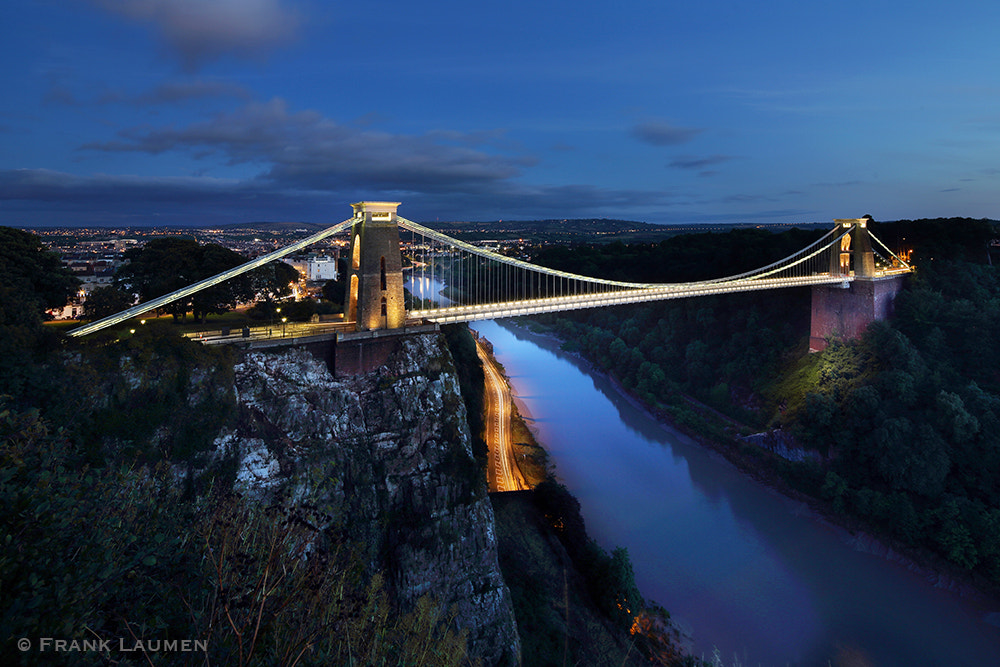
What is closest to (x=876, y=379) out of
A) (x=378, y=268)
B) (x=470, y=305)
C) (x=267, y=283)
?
(x=470, y=305)

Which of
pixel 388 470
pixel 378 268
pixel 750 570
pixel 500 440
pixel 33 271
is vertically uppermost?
pixel 378 268

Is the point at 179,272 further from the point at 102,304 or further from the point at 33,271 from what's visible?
the point at 33,271

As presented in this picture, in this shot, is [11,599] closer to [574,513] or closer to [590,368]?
[574,513]

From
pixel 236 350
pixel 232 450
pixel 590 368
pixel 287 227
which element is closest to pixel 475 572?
pixel 232 450

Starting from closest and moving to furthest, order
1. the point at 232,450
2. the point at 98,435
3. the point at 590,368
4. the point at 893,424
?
the point at 98,435 → the point at 232,450 → the point at 893,424 → the point at 590,368

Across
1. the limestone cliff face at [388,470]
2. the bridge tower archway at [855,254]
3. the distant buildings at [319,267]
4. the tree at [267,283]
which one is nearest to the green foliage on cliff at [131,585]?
the limestone cliff face at [388,470]

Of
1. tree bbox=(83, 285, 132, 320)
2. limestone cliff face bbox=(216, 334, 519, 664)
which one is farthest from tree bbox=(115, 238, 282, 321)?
limestone cliff face bbox=(216, 334, 519, 664)
